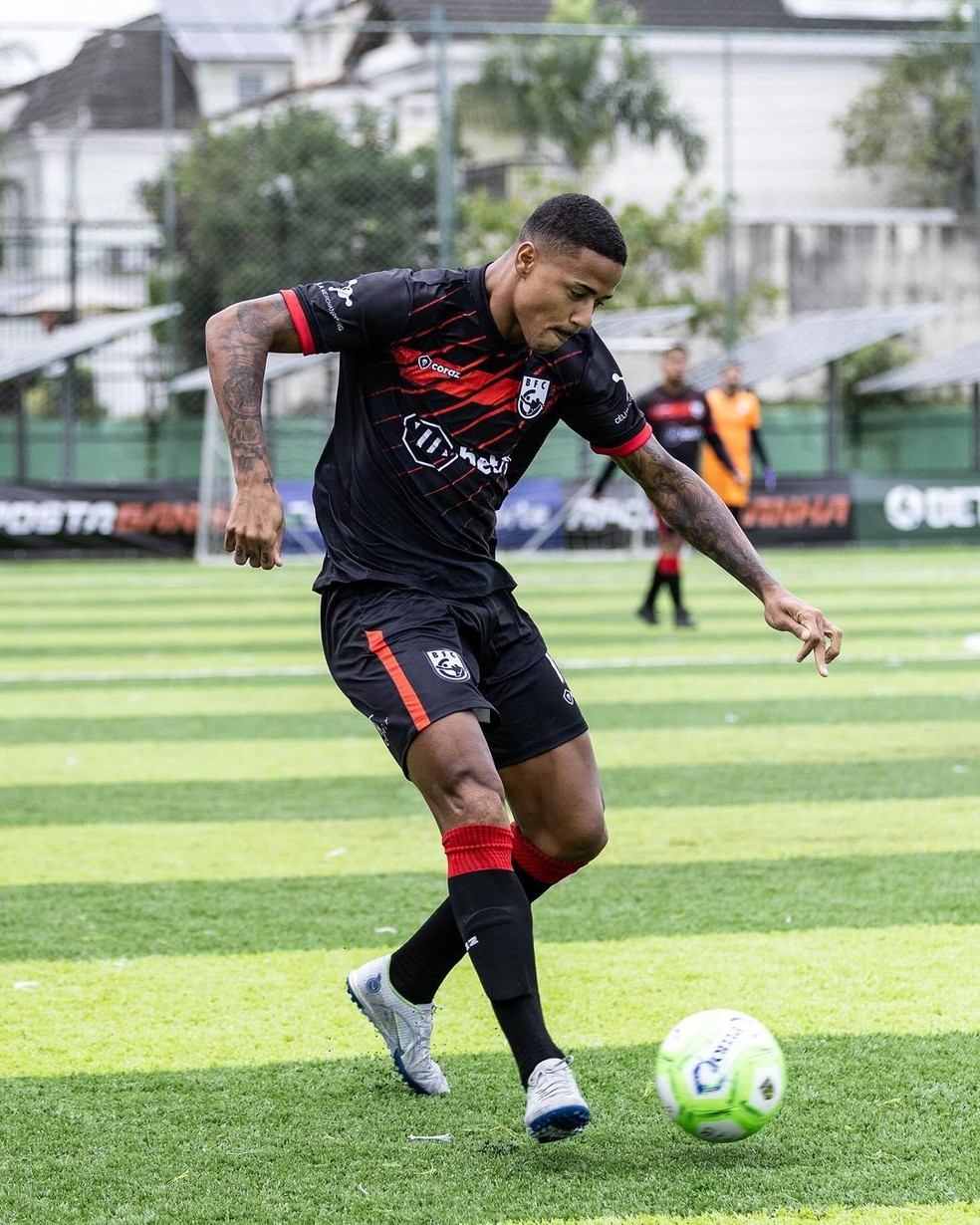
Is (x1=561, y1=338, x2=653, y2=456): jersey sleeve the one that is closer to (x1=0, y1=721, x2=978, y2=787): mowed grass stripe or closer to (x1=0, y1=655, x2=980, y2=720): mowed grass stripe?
(x1=0, y1=721, x2=978, y2=787): mowed grass stripe

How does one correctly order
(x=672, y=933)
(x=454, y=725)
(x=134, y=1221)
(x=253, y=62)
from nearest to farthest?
1. (x=134, y=1221)
2. (x=454, y=725)
3. (x=672, y=933)
4. (x=253, y=62)

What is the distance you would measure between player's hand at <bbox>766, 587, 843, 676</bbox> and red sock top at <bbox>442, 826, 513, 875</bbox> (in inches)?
35.7

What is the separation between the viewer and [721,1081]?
146 inches

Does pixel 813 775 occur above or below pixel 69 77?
below

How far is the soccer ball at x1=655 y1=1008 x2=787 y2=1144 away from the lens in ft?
12.2

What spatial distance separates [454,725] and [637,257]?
34.9m

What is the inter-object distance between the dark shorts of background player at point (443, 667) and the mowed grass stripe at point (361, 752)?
4.41 meters

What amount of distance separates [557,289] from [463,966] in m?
2.37

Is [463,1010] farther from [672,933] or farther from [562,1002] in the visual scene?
[672,933]

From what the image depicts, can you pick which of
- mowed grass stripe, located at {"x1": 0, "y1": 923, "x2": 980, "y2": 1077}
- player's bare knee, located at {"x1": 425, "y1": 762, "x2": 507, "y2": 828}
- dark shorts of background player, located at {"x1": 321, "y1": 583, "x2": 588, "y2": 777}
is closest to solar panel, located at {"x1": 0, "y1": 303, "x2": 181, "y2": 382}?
mowed grass stripe, located at {"x1": 0, "y1": 923, "x2": 980, "y2": 1077}

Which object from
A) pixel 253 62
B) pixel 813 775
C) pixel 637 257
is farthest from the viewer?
pixel 253 62

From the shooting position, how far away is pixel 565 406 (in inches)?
174

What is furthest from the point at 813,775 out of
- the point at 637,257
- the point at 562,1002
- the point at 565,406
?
the point at 637,257

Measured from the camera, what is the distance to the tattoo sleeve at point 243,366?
4.11 metres
